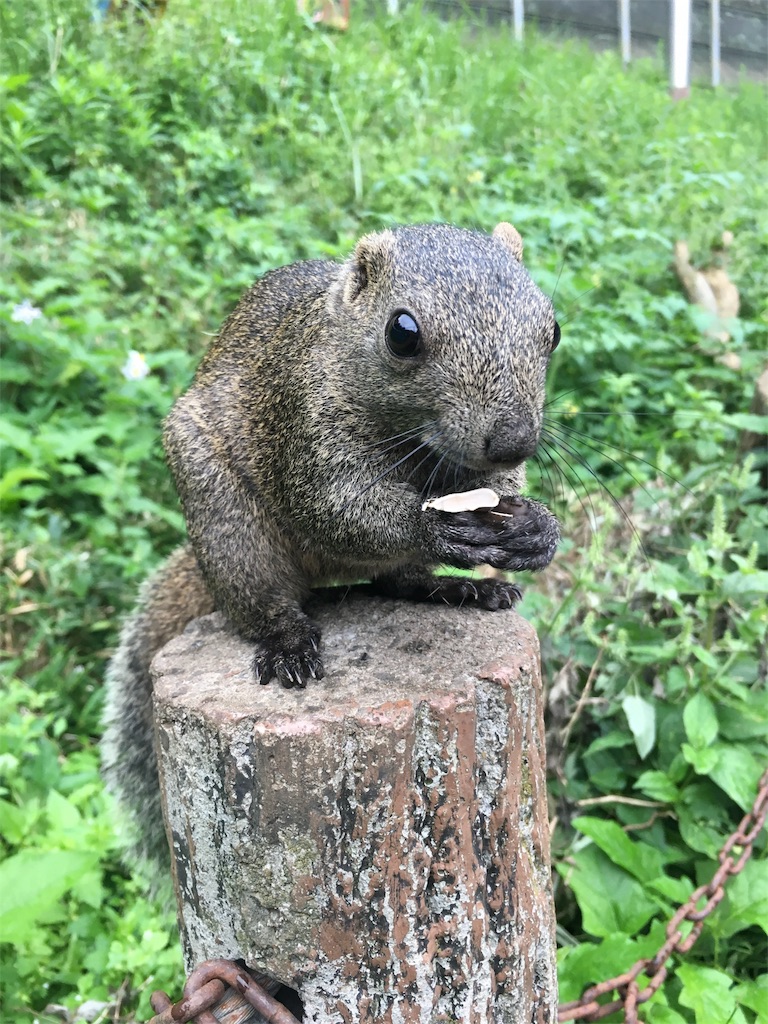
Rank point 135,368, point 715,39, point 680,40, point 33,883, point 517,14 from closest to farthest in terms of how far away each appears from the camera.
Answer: point 33,883, point 135,368, point 517,14, point 680,40, point 715,39

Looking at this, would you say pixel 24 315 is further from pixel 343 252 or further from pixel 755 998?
pixel 755 998

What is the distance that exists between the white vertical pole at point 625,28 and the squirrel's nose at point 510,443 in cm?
1049

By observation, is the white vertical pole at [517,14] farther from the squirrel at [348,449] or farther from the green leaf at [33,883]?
the green leaf at [33,883]

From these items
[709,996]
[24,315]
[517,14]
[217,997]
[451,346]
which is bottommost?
[709,996]

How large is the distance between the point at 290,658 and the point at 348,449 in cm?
50

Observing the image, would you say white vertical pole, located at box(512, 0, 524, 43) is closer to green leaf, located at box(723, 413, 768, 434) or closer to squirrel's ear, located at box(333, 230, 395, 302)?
green leaf, located at box(723, 413, 768, 434)

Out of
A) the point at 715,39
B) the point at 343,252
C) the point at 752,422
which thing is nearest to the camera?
the point at 752,422

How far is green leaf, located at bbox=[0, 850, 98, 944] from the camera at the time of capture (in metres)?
1.76

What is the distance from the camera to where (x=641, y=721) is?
2.31 meters

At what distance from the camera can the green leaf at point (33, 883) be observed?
1763 millimetres

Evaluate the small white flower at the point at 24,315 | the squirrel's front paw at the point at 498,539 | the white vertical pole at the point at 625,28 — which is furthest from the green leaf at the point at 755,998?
the white vertical pole at the point at 625,28

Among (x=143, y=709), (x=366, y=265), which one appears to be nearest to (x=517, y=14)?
(x=366, y=265)

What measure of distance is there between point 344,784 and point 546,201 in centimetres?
475

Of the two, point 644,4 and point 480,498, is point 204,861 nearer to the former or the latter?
point 480,498
